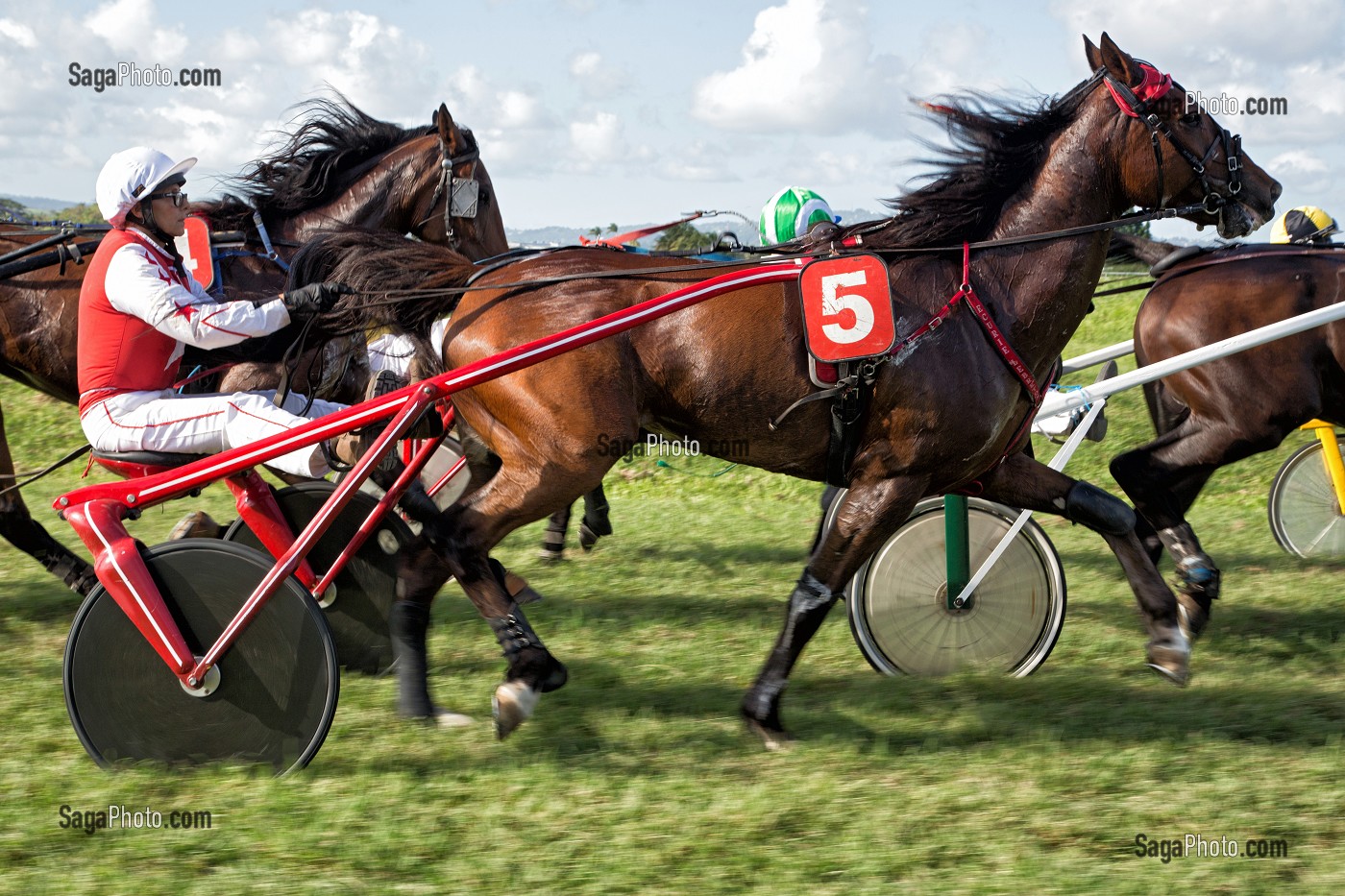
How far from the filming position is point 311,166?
634 cm

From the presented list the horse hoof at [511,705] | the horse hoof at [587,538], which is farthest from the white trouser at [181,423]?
the horse hoof at [587,538]

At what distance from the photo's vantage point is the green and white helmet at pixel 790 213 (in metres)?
6.06

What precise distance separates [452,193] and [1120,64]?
342 cm

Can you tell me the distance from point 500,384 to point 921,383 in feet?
4.25

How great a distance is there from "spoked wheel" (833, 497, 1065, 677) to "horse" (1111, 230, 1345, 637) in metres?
1.08

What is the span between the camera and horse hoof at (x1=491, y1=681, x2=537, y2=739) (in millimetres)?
3848

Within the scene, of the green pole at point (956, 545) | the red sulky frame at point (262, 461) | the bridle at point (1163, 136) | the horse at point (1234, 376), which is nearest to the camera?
the red sulky frame at point (262, 461)

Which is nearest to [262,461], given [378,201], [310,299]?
[310,299]

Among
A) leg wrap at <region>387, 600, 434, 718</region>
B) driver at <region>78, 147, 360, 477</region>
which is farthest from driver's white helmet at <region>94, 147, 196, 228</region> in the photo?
leg wrap at <region>387, 600, 434, 718</region>

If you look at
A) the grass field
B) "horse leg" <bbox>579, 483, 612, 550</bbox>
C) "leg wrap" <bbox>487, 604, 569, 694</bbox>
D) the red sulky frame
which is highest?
the red sulky frame

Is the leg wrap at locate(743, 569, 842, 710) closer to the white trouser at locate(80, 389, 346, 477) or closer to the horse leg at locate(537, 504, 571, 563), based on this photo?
the white trouser at locate(80, 389, 346, 477)

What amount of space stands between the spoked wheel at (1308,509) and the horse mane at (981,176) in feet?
11.8

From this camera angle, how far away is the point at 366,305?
4.15 metres

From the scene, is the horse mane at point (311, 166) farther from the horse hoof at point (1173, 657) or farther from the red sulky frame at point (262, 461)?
the horse hoof at point (1173, 657)
